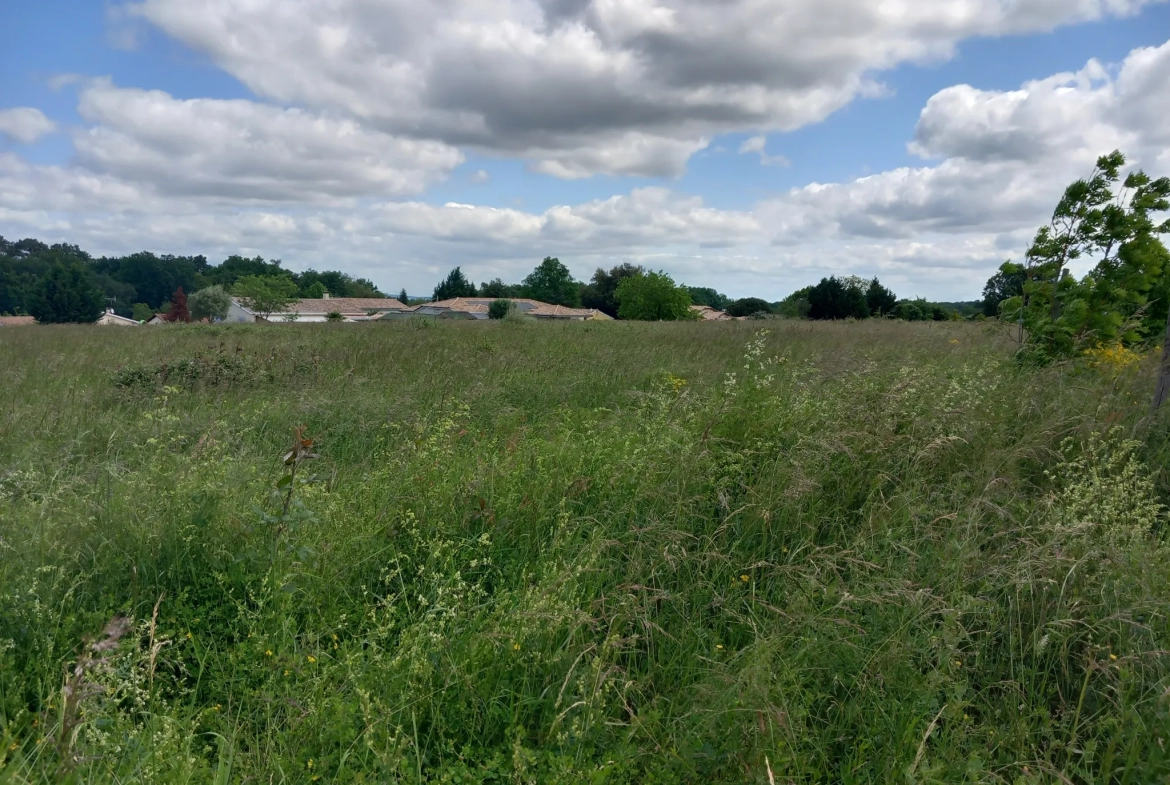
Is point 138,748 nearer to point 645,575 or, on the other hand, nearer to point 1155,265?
point 645,575

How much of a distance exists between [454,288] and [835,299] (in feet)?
239

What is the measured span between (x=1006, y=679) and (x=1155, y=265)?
751 centimetres

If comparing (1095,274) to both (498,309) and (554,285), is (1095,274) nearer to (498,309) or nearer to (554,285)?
(498,309)

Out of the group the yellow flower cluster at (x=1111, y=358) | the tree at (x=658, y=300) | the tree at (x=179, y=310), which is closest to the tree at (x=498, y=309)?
the tree at (x=658, y=300)

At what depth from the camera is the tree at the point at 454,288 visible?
104 meters

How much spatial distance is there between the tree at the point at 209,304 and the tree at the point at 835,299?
56.5 meters

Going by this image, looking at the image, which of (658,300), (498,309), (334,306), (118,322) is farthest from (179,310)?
(658,300)

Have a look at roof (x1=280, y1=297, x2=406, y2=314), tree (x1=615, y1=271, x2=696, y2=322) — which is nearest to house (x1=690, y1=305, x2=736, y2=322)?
tree (x1=615, y1=271, x2=696, y2=322)

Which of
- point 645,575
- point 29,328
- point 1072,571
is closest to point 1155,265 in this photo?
point 1072,571

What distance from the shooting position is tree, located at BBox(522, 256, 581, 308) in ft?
332

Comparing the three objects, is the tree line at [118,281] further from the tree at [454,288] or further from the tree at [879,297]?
the tree at [879,297]

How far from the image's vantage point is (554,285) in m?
102

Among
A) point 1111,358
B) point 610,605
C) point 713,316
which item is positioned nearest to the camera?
point 610,605

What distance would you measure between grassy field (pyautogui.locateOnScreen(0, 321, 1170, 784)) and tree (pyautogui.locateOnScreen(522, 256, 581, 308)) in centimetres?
9702
